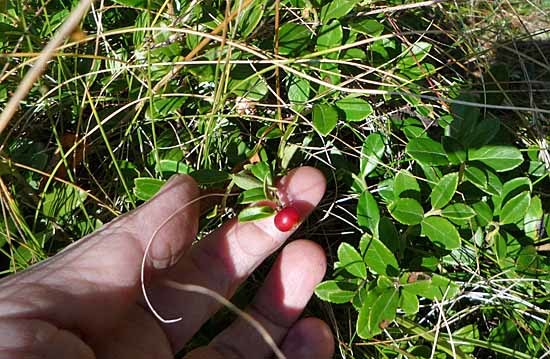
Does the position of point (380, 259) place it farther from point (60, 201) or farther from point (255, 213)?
point (60, 201)

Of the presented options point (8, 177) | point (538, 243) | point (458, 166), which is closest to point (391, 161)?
point (458, 166)

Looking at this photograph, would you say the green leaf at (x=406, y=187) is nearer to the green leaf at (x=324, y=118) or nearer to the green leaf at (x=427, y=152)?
the green leaf at (x=427, y=152)

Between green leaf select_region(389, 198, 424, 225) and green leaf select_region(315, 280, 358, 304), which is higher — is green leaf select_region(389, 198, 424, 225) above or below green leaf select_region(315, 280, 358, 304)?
above

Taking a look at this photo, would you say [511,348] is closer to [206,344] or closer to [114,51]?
[206,344]

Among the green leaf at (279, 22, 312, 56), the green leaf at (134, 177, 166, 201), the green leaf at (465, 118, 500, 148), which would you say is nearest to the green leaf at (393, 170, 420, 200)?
the green leaf at (465, 118, 500, 148)

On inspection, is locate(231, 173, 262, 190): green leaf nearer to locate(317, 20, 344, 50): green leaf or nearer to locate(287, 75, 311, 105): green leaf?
locate(287, 75, 311, 105): green leaf

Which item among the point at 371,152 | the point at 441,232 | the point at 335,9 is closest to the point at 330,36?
the point at 335,9

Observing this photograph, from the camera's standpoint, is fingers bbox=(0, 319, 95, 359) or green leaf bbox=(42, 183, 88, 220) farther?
green leaf bbox=(42, 183, 88, 220)
